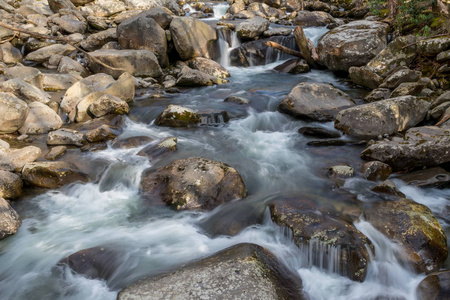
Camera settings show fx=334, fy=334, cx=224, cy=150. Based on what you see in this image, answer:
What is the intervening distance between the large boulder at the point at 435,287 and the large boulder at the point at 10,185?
5.97m

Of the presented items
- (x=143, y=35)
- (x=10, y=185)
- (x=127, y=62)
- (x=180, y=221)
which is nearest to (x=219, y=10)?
(x=143, y=35)

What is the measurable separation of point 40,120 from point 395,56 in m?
10.2

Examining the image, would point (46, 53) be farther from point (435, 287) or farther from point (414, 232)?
point (435, 287)

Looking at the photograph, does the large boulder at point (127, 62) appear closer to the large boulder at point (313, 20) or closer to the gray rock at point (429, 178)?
the gray rock at point (429, 178)

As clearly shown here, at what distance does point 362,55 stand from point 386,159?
637cm

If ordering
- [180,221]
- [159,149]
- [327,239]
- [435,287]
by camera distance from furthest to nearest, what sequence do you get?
[159,149] < [180,221] < [327,239] < [435,287]

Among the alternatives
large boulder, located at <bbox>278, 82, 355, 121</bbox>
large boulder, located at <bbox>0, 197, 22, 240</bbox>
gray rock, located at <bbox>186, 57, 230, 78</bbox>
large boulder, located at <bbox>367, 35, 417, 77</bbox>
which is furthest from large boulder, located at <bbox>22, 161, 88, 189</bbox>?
large boulder, located at <bbox>367, 35, 417, 77</bbox>

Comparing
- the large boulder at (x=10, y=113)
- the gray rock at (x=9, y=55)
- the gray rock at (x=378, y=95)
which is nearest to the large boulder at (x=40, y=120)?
the large boulder at (x=10, y=113)

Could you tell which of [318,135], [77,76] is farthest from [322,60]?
[77,76]

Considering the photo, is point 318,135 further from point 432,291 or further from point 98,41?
point 98,41

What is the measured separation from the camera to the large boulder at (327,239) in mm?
3984

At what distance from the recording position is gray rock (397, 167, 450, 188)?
5.62 meters

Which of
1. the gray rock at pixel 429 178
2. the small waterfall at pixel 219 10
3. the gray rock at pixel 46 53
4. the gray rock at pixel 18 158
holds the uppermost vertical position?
the small waterfall at pixel 219 10

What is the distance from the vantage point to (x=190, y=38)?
13.1 metres
